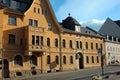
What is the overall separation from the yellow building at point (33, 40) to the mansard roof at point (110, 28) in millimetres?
34802

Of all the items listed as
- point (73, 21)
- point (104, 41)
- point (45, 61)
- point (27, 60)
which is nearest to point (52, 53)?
point (45, 61)

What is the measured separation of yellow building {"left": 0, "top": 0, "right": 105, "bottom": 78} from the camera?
44.3 metres

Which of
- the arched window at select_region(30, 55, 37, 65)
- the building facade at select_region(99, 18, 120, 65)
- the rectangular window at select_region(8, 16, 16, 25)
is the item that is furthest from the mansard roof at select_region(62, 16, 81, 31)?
the rectangular window at select_region(8, 16, 16, 25)

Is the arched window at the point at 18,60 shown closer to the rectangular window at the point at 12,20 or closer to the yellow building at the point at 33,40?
the yellow building at the point at 33,40

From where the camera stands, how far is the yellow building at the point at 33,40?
4428 cm

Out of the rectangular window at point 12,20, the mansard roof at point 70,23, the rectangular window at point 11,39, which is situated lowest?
the rectangular window at point 11,39

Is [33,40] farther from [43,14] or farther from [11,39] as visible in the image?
[43,14]

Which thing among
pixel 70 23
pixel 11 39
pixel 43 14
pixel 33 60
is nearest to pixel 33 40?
pixel 11 39

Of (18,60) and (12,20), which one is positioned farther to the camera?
(18,60)

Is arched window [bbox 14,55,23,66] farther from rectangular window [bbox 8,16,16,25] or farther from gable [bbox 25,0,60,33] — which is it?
gable [bbox 25,0,60,33]

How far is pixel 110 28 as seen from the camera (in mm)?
94375

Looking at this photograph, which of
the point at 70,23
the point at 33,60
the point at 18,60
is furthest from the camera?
the point at 70,23

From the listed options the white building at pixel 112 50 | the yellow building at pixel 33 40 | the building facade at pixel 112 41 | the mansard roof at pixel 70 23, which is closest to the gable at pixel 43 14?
the yellow building at pixel 33 40

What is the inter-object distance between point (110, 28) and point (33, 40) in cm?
5253
